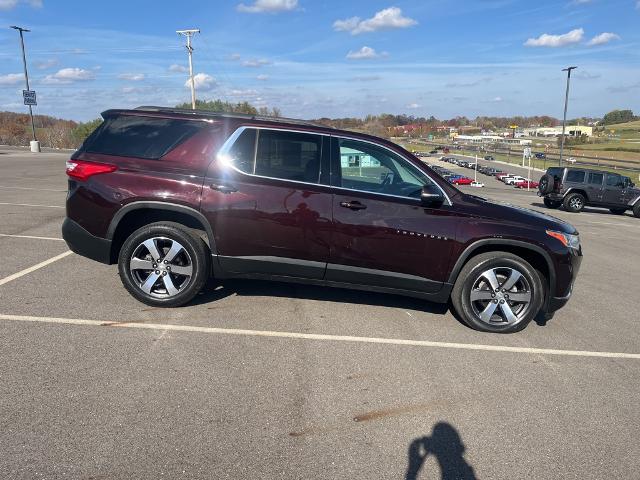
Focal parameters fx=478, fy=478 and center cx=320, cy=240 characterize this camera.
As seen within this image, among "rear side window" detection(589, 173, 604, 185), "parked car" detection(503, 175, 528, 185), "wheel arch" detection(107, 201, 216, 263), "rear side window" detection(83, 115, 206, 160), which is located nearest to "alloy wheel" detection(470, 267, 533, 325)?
"wheel arch" detection(107, 201, 216, 263)

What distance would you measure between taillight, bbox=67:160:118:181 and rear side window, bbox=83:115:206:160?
0.15 meters

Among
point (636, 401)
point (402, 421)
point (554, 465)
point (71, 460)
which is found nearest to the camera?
point (71, 460)

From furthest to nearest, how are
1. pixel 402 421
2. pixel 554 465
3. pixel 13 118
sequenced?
pixel 13 118
pixel 402 421
pixel 554 465

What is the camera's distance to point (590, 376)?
3.78m

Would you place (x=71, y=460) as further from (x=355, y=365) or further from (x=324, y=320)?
(x=324, y=320)

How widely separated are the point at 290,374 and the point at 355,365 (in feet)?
Answer: 1.74

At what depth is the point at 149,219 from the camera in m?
4.64

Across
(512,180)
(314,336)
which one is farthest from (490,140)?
(314,336)

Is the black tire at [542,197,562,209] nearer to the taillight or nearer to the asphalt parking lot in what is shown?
the asphalt parking lot

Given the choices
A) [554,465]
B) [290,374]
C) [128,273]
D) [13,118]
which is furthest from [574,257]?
[13,118]

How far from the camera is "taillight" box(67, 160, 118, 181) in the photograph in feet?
14.7

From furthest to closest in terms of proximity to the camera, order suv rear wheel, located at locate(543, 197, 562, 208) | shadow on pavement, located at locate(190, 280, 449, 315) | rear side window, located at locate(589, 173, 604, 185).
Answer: suv rear wheel, located at locate(543, 197, 562, 208), rear side window, located at locate(589, 173, 604, 185), shadow on pavement, located at locate(190, 280, 449, 315)

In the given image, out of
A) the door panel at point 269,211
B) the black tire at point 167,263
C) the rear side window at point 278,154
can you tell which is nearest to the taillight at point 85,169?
the black tire at point 167,263

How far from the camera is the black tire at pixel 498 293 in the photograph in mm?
4445
